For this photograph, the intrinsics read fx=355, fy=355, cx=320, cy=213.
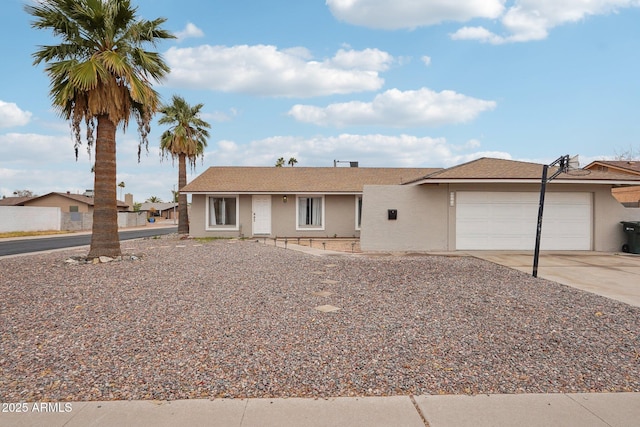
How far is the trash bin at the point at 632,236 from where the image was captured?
1331 centimetres

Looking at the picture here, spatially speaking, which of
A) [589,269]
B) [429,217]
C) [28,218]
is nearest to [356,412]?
[589,269]

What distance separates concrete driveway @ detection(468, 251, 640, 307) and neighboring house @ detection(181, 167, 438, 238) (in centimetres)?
780

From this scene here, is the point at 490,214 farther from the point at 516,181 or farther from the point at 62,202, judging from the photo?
the point at 62,202

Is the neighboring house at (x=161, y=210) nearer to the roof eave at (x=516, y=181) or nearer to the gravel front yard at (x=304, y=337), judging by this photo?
the roof eave at (x=516, y=181)

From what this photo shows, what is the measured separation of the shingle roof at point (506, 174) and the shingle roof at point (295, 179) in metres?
6.10

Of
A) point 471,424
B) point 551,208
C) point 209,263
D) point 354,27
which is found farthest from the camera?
point 354,27

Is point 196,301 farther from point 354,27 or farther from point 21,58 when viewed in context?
point 354,27

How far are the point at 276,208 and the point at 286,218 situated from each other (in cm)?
79

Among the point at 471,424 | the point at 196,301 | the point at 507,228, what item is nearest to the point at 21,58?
the point at 196,301

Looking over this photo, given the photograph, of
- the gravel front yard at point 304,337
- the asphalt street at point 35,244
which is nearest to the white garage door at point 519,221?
the gravel front yard at point 304,337

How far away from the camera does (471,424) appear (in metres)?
2.82

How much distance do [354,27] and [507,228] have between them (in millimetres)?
11419

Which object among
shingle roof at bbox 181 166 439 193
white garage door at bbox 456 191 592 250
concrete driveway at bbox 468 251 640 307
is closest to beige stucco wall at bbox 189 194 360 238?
shingle roof at bbox 181 166 439 193

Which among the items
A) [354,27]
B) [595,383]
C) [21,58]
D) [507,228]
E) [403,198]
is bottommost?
[595,383]
